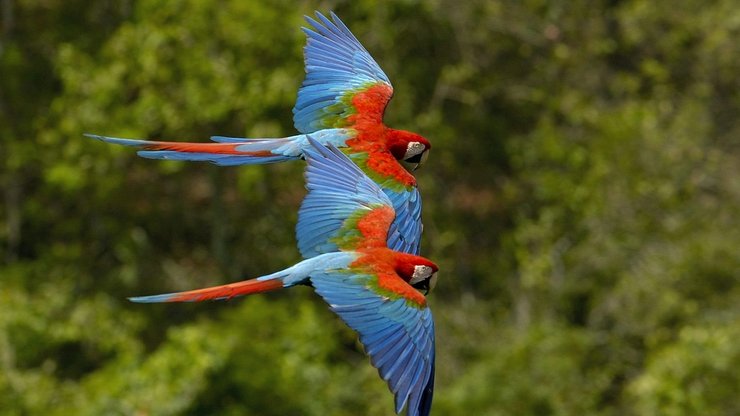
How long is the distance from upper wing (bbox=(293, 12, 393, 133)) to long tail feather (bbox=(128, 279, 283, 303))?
778mm

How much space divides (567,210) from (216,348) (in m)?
3.67

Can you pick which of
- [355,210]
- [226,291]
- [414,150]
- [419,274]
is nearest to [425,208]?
[414,150]

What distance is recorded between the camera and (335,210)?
4.77m

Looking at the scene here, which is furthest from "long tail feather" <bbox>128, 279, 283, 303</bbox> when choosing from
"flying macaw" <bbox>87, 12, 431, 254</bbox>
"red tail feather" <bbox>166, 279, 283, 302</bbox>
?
"flying macaw" <bbox>87, 12, 431, 254</bbox>

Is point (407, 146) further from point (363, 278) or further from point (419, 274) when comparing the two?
point (363, 278)

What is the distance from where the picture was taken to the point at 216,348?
34.7 ft

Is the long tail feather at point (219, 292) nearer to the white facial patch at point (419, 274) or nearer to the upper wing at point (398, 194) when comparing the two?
the white facial patch at point (419, 274)

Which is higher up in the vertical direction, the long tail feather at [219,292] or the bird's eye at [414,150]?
the bird's eye at [414,150]

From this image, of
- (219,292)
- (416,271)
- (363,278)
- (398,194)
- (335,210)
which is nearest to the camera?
(219,292)

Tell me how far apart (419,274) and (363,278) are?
9.2 inches

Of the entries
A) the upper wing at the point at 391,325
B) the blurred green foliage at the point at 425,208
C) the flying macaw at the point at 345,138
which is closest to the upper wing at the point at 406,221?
the flying macaw at the point at 345,138

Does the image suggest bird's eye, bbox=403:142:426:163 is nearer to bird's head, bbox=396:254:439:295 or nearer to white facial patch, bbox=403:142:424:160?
white facial patch, bbox=403:142:424:160

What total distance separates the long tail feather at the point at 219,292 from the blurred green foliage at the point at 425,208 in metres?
5.91

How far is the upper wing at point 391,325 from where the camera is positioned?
425cm
